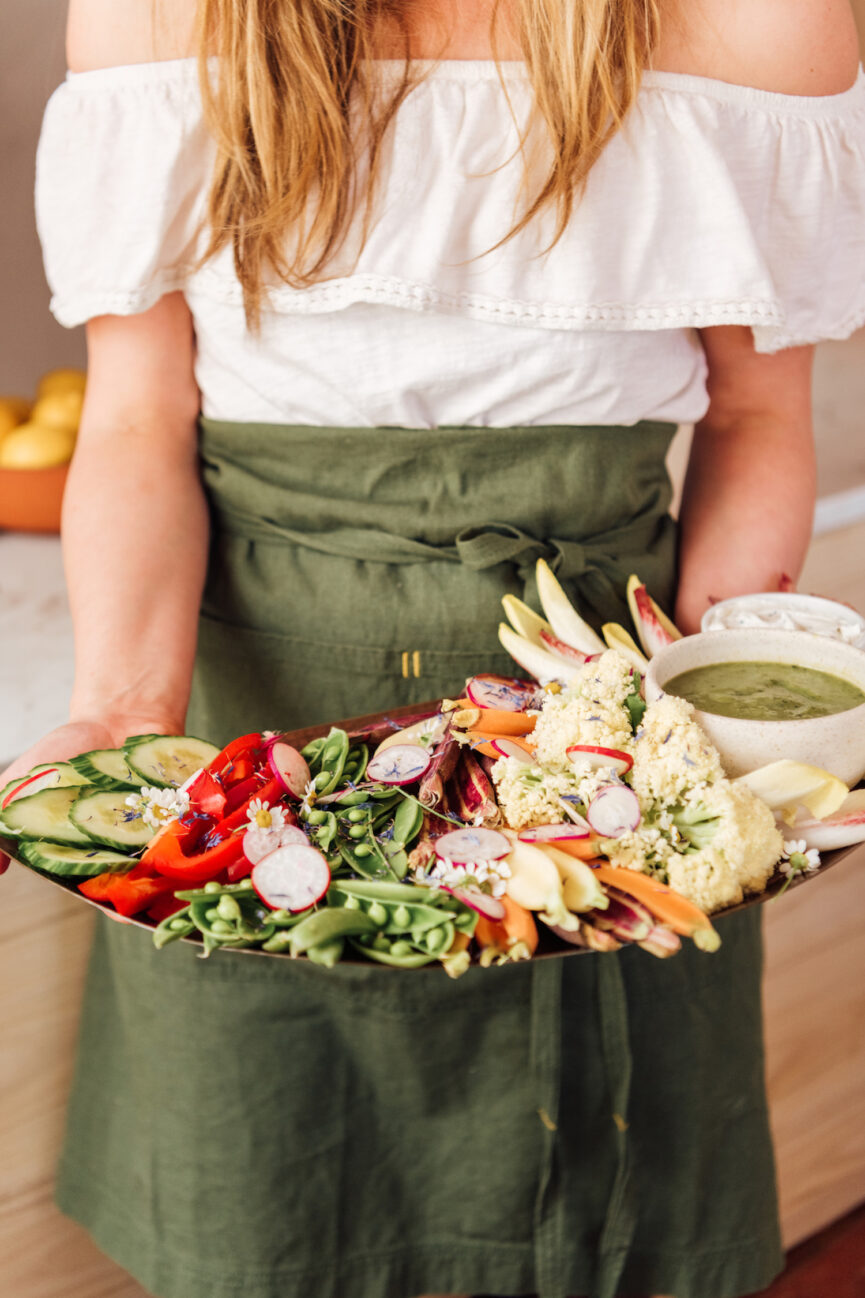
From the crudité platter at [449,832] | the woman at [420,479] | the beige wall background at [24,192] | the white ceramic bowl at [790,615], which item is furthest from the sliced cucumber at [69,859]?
the beige wall background at [24,192]

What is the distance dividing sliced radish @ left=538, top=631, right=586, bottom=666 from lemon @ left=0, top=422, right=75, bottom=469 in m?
0.76

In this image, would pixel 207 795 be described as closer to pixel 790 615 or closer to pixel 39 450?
pixel 790 615

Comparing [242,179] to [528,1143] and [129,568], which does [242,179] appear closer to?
[129,568]

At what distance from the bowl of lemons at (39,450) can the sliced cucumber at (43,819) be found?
792mm

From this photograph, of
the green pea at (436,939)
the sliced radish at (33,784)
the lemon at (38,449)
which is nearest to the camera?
the green pea at (436,939)

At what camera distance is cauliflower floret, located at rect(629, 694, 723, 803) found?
0.60 metres

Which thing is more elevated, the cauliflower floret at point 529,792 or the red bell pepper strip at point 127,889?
the cauliflower floret at point 529,792

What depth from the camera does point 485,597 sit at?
0.86 metres

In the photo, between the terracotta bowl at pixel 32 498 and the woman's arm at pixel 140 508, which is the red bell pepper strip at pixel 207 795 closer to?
the woman's arm at pixel 140 508

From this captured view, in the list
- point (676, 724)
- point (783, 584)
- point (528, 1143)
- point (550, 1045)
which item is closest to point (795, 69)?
point (783, 584)

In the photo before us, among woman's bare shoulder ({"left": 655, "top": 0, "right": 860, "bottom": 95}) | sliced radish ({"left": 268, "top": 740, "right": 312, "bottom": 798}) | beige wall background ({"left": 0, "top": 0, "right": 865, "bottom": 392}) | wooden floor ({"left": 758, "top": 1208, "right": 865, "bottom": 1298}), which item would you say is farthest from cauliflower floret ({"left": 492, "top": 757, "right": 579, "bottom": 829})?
wooden floor ({"left": 758, "top": 1208, "right": 865, "bottom": 1298})

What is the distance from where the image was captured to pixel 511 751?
0.66 m

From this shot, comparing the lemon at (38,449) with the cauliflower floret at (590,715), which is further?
the lemon at (38,449)

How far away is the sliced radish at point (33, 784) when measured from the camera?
64cm
